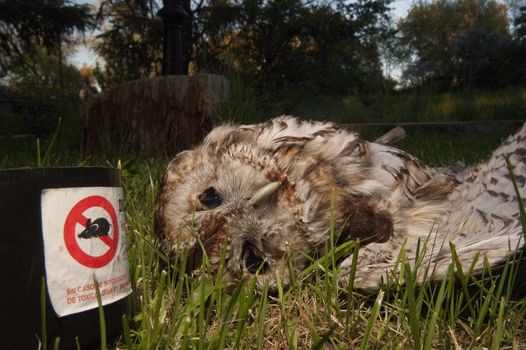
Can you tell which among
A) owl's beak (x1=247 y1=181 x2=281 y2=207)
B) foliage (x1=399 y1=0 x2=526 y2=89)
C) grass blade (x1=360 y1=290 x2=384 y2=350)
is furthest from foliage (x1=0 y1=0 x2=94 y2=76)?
foliage (x1=399 y1=0 x2=526 y2=89)

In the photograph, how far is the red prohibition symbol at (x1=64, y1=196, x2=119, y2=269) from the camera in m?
0.96

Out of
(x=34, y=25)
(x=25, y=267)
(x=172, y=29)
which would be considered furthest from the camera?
(x=34, y=25)

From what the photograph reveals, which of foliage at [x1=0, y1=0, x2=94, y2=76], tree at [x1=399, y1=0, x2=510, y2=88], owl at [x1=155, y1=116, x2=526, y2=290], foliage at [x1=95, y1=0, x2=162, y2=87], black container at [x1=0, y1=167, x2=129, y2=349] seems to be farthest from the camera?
tree at [x1=399, y1=0, x2=510, y2=88]

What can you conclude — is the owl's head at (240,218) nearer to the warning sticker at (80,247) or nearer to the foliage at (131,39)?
the warning sticker at (80,247)

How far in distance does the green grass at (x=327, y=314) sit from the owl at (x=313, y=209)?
0.05m

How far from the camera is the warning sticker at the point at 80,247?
940 mm

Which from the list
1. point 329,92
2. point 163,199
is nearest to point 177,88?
point 163,199

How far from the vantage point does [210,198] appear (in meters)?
1.37

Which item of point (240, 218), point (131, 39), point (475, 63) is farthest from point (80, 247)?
point (475, 63)

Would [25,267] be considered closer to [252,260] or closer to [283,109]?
[252,260]

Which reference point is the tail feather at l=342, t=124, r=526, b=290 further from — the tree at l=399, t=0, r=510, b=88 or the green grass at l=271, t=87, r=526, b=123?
the tree at l=399, t=0, r=510, b=88

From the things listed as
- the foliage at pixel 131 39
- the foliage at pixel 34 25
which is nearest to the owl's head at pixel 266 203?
the foliage at pixel 34 25

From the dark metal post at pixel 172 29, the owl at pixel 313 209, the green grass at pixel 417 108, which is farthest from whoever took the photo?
the green grass at pixel 417 108

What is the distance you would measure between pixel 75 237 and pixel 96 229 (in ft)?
0.16
